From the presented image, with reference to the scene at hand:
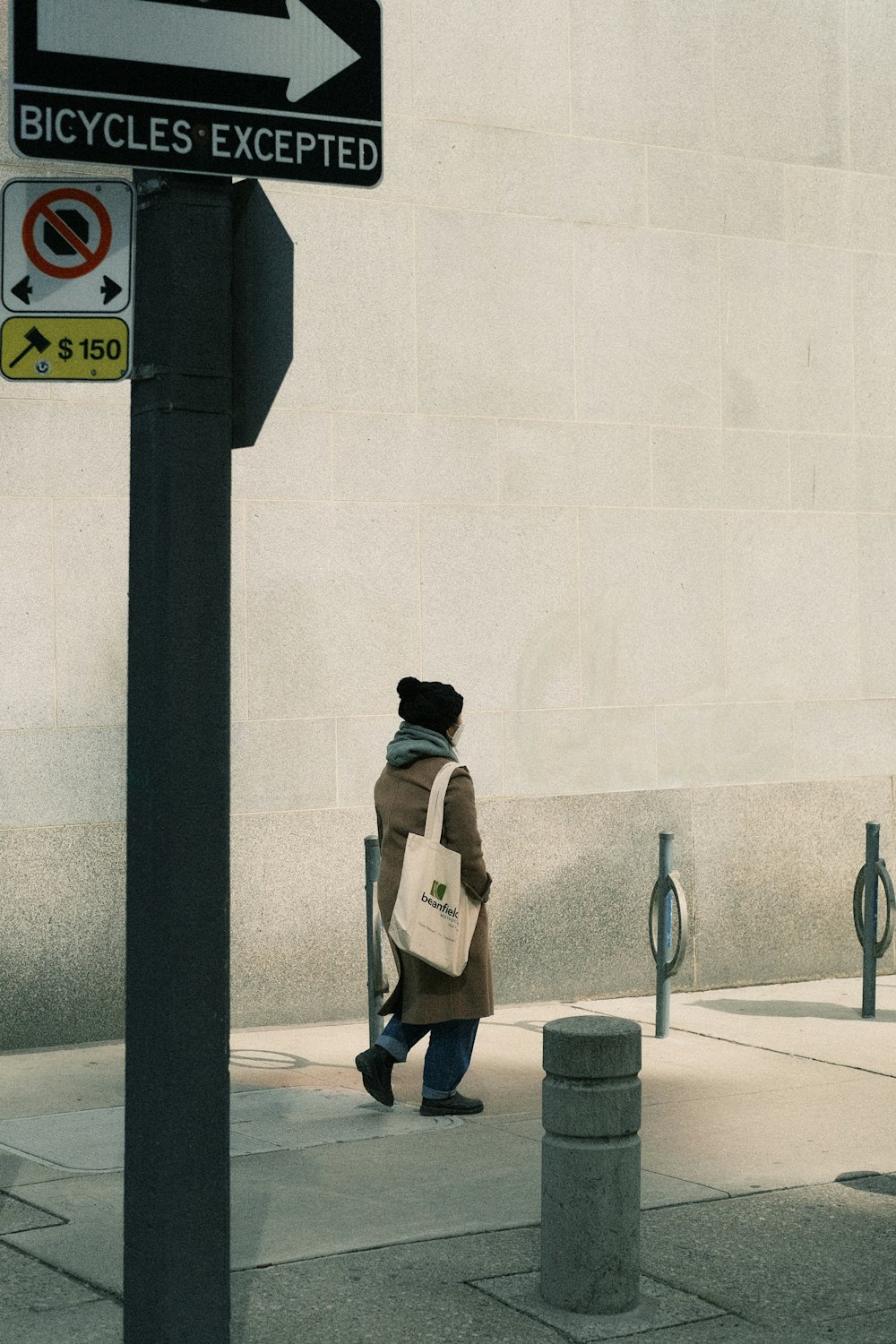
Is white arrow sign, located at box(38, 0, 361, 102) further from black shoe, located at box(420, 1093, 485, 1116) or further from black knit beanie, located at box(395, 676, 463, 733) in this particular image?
black shoe, located at box(420, 1093, 485, 1116)

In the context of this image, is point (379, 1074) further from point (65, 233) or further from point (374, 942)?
point (65, 233)

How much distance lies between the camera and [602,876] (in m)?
10.9

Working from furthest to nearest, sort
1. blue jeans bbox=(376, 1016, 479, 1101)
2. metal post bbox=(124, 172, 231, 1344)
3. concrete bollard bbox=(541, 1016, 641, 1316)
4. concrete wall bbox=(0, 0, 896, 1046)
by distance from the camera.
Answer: concrete wall bbox=(0, 0, 896, 1046)
blue jeans bbox=(376, 1016, 479, 1101)
concrete bollard bbox=(541, 1016, 641, 1316)
metal post bbox=(124, 172, 231, 1344)

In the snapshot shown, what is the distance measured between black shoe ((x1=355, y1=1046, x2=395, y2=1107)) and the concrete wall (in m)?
2.08

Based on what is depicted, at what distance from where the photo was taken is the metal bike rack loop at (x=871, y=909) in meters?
10.0

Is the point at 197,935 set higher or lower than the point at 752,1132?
higher

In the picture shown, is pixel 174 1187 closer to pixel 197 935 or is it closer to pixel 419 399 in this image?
pixel 197 935

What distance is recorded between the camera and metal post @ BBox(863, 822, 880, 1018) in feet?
33.0

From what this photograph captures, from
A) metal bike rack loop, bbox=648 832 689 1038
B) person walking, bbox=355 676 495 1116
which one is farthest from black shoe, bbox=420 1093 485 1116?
metal bike rack loop, bbox=648 832 689 1038

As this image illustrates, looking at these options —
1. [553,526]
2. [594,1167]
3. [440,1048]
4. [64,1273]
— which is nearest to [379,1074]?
[440,1048]

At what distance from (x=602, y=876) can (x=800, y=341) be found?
367 cm

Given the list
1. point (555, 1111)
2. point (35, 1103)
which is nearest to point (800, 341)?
point (35, 1103)

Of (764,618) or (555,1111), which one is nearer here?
(555,1111)

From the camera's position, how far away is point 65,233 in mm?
4305
